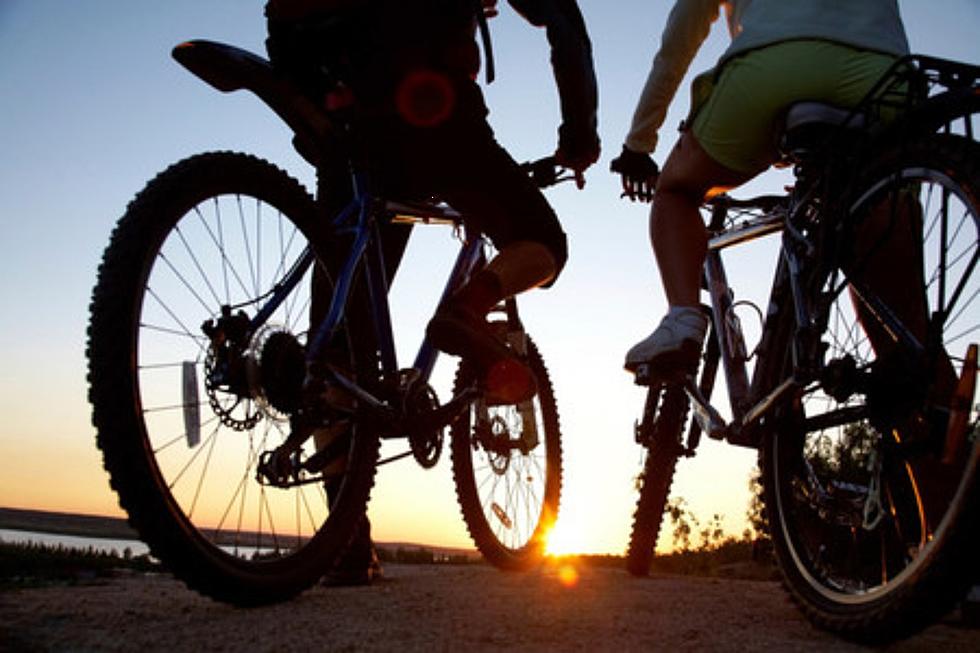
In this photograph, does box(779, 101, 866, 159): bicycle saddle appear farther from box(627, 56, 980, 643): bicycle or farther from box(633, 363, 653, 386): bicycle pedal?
box(633, 363, 653, 386): bicycle pedal

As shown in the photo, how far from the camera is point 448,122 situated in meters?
3.19

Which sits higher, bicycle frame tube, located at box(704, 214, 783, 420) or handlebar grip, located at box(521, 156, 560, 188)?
handlebar grip, located at box(521, 156, 560, 188)

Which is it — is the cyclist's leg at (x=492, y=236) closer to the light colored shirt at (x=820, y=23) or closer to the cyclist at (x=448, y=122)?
the cyclist at (x=448, y=122)

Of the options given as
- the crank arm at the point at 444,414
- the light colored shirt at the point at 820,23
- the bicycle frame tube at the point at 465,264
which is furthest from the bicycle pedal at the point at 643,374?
the light colored shirt at the point at 820,23

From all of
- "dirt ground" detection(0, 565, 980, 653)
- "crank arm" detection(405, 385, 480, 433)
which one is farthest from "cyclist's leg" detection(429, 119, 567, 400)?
"dirt ground" detection(0, 565, 980, 653)

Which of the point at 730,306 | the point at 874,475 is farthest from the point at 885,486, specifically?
the point at 730,306

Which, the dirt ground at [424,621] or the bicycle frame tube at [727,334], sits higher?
the bicycle frame tube at [727,334]

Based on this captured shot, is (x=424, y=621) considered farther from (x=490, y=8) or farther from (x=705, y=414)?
(x=490, y=8)

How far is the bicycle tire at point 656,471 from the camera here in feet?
14.0

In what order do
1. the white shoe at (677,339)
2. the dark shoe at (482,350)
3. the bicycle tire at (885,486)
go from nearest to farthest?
1. the bicycle tire at (885,486)
2. the white shoe at (677,339)
3. the dark shoe at (482,350)

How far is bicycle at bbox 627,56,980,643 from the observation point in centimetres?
212

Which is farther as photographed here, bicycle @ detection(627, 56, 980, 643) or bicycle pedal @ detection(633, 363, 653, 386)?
bicycle pedal @ detection(633, 363, 653, 386)

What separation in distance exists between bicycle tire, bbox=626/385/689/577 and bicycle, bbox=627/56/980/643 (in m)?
0.94

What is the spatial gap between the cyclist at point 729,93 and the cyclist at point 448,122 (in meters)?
0.38
